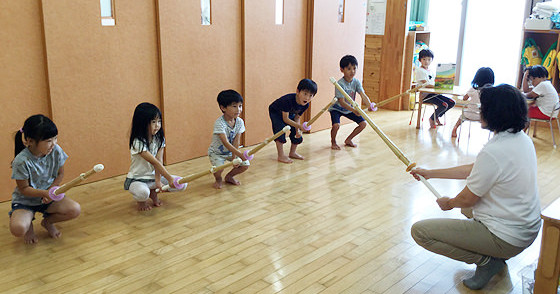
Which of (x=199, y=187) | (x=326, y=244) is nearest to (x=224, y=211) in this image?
(x=199, y=187)

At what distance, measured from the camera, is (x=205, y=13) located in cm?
481

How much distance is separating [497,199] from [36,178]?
8.44 feet

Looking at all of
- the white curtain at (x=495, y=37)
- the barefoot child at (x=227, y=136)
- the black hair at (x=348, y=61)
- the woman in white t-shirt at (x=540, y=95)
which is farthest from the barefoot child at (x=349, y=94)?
the white curtain at (x=495, y=37)

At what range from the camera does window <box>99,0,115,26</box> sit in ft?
13.4

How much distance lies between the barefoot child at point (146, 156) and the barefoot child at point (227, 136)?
1.79ft

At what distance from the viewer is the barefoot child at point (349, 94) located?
17.5ft

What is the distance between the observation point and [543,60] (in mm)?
6840

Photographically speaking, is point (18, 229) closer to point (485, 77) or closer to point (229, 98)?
point (229, 98)

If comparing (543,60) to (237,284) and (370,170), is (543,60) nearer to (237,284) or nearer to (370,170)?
(370,170)

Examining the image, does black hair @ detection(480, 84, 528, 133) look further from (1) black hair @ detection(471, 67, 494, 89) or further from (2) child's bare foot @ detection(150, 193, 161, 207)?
(1) black hair @ detection(471, 67, 494, 89)

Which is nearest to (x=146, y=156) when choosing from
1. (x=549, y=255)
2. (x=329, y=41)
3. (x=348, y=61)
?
(x=549, y=255)

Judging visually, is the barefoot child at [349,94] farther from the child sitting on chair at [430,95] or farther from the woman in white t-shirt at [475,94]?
the child sitting on chair at [430,95]

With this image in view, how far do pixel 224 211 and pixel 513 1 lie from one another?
20.3 ft

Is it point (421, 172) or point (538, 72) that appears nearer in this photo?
point (421, 172)
